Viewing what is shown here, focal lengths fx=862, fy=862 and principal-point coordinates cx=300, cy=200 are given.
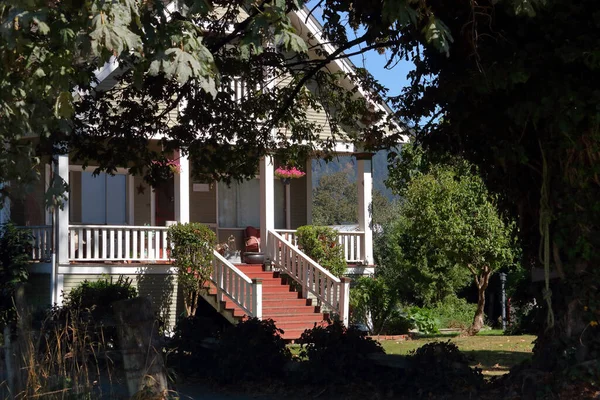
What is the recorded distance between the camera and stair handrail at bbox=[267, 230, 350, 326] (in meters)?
18.6

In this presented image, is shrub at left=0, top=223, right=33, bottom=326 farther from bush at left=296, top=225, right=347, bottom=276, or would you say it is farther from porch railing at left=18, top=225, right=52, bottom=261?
bush at left=296, top=225, right=347, bottom=276

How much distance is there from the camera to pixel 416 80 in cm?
1015

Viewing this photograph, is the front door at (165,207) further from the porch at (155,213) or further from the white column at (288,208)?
the white column at (288,208)

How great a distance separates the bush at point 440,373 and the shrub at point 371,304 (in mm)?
10296

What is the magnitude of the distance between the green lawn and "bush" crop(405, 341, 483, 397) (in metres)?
2.00

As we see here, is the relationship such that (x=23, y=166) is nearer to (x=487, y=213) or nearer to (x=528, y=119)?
(x=528, y=119)

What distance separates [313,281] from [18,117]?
12.0m

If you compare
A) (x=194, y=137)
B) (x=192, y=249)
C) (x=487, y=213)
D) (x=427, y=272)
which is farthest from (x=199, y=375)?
(x=427, y=272)

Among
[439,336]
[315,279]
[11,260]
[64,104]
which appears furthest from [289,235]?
[64,104]

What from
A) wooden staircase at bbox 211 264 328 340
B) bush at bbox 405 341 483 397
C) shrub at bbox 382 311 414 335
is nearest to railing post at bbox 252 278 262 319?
wooden staircase at bbox 211 264 328 340

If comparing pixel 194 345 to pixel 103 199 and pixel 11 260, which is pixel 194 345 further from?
pixel 103 199

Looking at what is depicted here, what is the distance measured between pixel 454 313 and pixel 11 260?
40.9 feet

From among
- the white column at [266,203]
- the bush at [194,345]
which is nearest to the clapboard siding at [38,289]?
the white column at [266,203]

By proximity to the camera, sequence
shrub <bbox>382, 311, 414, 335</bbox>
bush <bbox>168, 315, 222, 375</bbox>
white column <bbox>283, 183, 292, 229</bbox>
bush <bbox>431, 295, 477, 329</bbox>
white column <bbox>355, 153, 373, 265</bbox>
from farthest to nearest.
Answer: bush <bbox>431, 295, 477, 329</bbox>, white column <bbox>283, 183, 292, 229</bbox>, white column <bbox>355, 153, 373, 265</bbox>, shrub <bbox>382, 311, 414, 335</bbox>, bush <bbox>168, 315, 222, 375</bbox>
